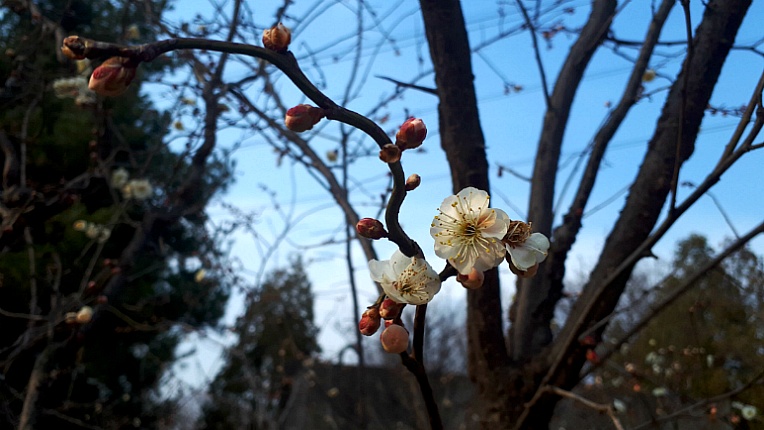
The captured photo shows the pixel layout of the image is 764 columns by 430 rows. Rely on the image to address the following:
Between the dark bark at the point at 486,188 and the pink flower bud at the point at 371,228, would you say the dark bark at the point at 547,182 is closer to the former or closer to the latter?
the dark bark at the point at 486,188

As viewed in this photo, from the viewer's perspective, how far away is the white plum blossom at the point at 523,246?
0.74 m

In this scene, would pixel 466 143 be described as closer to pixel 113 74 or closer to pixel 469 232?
pixel 469 232

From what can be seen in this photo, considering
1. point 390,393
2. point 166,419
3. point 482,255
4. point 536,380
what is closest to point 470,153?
point 536,380

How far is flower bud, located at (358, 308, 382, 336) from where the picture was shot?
2.42ft

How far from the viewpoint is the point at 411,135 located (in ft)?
2.23

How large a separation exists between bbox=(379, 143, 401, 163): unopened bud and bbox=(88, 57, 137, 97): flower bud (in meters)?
0.29

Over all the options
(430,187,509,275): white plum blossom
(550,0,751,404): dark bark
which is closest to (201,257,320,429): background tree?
(550,0,751,404): dark bark

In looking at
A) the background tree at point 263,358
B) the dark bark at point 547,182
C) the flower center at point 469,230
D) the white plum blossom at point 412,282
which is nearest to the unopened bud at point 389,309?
the white plum blossom at point 412,282

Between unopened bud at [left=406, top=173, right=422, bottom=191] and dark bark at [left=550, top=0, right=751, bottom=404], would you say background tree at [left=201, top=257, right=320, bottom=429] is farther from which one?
unopened bud at [left=406, top=173, right=422, bottom=191]

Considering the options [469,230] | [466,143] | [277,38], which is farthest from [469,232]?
[466,143]

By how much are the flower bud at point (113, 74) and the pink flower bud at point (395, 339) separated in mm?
431

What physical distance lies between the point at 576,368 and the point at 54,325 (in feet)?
7.62

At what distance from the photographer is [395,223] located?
0.67 metres

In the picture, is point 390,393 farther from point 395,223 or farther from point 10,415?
point 395,223
